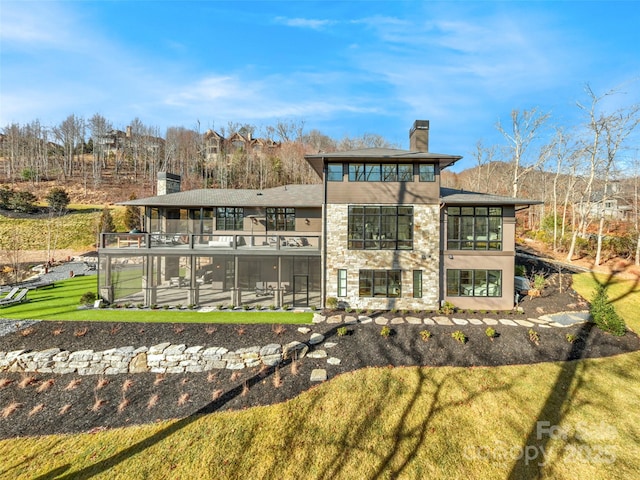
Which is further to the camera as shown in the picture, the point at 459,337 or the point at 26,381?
the point at 459,337

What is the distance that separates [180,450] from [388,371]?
6.17m

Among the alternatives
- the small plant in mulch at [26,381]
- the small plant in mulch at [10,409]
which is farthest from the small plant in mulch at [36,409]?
the small plant in mulch at [26,381]

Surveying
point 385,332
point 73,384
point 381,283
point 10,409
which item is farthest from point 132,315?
point 381,283

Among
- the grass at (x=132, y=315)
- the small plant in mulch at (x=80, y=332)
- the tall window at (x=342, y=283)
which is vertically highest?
the tall window at (x=342, y=283)

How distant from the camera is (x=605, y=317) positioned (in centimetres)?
1176

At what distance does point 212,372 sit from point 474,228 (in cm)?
1288

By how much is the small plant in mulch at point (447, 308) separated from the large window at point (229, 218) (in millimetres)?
11762

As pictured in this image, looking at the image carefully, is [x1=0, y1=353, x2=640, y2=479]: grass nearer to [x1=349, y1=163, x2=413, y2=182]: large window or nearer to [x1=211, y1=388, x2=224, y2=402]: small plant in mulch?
[x1=211, y1=388, x2=224, y2=402]: small plant in mulch

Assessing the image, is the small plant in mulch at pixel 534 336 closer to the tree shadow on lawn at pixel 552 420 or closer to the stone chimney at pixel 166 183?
the tree shadow on lawn at pixel 552 420

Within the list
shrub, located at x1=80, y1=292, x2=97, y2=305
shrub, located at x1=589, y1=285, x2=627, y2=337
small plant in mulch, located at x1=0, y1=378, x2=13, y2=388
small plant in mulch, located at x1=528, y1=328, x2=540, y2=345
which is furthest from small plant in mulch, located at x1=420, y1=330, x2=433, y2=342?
shrub, located at x1=80, y1=292, x2=97, y2=305

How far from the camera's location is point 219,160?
158ft

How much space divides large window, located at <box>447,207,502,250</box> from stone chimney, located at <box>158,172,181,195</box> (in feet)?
54.5

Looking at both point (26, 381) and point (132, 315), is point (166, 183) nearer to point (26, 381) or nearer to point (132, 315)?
Result: point (132, 315)

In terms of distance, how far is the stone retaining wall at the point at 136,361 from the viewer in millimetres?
9961
